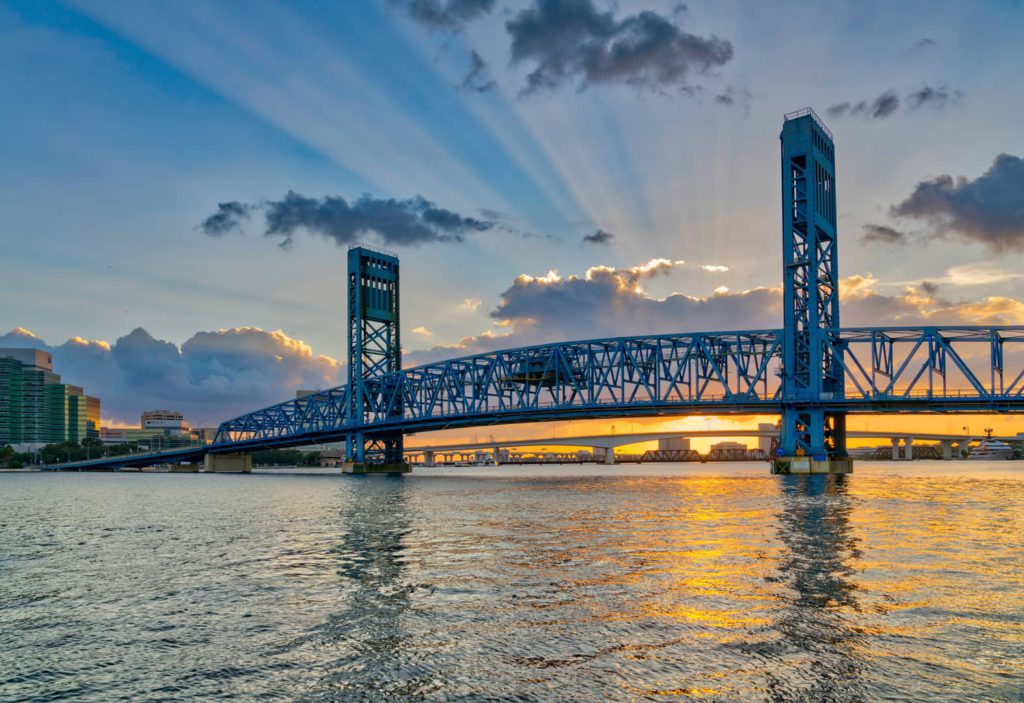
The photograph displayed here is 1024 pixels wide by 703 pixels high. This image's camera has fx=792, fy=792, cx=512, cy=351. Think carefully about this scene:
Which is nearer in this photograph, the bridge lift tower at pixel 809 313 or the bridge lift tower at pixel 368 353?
the bridge lift tower at pixel 809 313

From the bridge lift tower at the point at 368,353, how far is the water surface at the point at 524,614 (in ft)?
333

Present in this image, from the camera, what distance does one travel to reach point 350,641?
1616cm

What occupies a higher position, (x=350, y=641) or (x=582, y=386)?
(x=582, y=386)

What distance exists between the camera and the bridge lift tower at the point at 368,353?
139m

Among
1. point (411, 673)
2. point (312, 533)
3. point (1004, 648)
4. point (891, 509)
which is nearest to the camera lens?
point (411, 673)

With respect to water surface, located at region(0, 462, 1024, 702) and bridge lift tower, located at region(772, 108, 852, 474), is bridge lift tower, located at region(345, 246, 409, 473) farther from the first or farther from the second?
water surface, located at region(0, 462, 1024, 702)

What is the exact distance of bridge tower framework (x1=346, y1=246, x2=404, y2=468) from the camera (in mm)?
139375

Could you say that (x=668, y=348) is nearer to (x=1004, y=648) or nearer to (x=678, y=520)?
(x=678, y=520)

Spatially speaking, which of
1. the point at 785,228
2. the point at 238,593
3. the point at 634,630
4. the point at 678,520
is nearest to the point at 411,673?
the point at 634,630

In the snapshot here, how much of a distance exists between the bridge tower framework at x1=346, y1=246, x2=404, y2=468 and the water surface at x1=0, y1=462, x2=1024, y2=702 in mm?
101618

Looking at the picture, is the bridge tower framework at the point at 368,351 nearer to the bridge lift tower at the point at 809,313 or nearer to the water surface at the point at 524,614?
the bridge lift tower at the point at 809,313

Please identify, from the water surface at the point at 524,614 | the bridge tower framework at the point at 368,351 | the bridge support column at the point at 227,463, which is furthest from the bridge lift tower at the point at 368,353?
the water surface at the point at 524,614

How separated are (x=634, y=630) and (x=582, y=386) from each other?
333 ft

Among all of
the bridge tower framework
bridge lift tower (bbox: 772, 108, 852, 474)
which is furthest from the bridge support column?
bridge lift tower (bbox: 772, 108, 852, 474)
